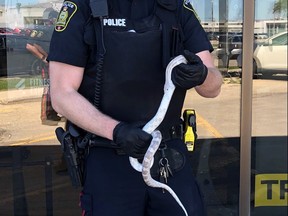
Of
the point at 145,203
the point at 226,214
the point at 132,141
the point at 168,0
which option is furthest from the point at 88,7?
the point at 226,214

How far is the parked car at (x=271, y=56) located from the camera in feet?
10.6

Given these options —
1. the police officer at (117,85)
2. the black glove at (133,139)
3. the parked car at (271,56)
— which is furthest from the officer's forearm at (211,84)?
the parked car at (271,56)

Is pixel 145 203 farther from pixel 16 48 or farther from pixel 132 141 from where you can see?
pixel 16 48

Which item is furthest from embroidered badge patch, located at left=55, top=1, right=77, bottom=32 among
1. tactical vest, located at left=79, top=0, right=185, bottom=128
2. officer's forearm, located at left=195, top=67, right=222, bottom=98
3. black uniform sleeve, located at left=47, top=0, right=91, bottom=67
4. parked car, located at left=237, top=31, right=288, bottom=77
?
parked car, located at left=237, top=31, right=288, bottom=77

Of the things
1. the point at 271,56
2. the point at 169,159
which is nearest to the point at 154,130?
the point at 169,159

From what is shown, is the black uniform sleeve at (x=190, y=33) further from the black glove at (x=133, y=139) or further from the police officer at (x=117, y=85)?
the black glove at (x=133, y=139)

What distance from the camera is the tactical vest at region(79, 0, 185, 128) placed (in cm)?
163

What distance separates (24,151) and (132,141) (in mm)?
1790

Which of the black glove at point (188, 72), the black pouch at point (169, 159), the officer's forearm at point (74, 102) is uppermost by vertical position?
the black glove at point (188, 72)

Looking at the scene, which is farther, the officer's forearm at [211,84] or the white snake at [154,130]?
the officer's forearm at [211,84]

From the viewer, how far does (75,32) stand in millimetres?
1629

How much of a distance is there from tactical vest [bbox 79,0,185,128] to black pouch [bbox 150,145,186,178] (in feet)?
0.41

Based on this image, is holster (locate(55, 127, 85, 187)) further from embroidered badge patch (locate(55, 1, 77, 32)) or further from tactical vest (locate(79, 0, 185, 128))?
embroidered badge patch (locate(55, 1, 77, 32))

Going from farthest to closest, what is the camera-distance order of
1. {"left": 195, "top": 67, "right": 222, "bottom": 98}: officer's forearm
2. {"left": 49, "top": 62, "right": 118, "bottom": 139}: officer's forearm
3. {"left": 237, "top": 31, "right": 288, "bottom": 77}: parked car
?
{"left": 237, "top": 31, "right": 288, "bottom": 77}: parked car, {"left": 195, "top": 67, "right": 222, "bottom": 98}: officer's forearm, {"left": 49, "top": 62, "right": 118, "bottom": 139}: officer's forearm
